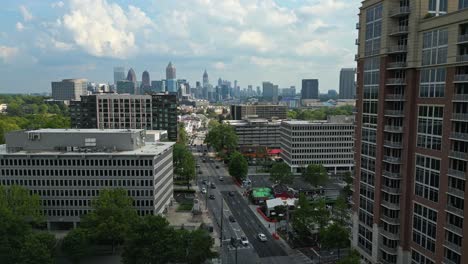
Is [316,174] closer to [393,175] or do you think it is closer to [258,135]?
[393,175]

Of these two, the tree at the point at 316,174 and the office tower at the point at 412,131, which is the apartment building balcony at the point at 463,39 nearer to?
the office tower at the point at 412,131

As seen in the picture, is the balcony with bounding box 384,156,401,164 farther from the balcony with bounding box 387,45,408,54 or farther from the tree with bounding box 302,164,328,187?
the tree with bounding box 302,164,328,187

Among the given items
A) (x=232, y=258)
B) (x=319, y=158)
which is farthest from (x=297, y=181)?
(x=232, y=258)

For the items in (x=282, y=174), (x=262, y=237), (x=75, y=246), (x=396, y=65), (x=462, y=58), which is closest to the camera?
(x=462, y=58)

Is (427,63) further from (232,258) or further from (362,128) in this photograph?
(232,258)

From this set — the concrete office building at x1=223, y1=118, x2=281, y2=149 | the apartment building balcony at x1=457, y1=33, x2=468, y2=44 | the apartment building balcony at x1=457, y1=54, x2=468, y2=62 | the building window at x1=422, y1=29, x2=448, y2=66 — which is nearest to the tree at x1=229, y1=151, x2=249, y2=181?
the concrete office building at x1=223, y1=118, x2=281, y2=149

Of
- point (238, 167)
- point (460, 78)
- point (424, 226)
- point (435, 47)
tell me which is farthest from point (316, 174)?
point (460, 78)
